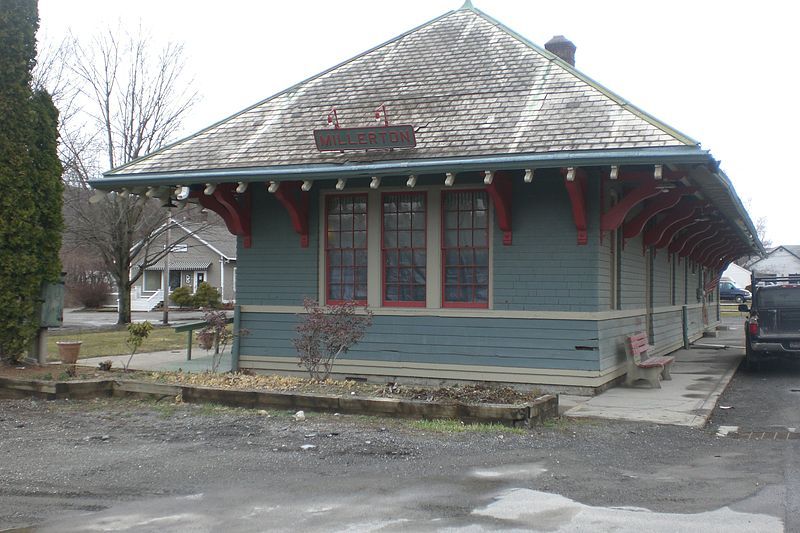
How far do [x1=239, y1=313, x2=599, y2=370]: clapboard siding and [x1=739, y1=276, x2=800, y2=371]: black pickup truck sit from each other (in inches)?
218

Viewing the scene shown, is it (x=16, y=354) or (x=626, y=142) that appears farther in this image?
(x=16, y=354)

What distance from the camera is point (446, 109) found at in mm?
13617

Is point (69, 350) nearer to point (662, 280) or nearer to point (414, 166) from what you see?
point (414, 166)

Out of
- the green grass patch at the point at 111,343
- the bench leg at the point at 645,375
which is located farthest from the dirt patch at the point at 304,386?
the green grass patch at the point at 111,343

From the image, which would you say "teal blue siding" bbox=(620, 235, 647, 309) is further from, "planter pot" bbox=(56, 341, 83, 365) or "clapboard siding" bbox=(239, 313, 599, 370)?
"planter pot" bbox=(56, 341, 83, 365)

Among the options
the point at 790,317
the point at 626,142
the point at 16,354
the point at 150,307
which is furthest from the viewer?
the point at 150,307

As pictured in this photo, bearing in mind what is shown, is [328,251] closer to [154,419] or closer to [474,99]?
[474,99]

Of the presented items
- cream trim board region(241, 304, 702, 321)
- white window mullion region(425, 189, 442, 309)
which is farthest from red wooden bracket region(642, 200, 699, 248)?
white window mullion region(425, 189, 442, 309)

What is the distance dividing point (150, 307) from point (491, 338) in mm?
46649

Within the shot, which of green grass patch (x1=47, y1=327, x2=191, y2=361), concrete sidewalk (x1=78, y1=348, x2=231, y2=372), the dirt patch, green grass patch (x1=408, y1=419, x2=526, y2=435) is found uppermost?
the dirt patch

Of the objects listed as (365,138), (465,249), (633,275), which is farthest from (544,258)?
(365,138)

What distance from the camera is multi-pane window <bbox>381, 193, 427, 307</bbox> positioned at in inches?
525

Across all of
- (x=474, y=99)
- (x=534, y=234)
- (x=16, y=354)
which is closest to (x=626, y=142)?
(x=534, y=234)

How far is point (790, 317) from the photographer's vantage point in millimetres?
15766
